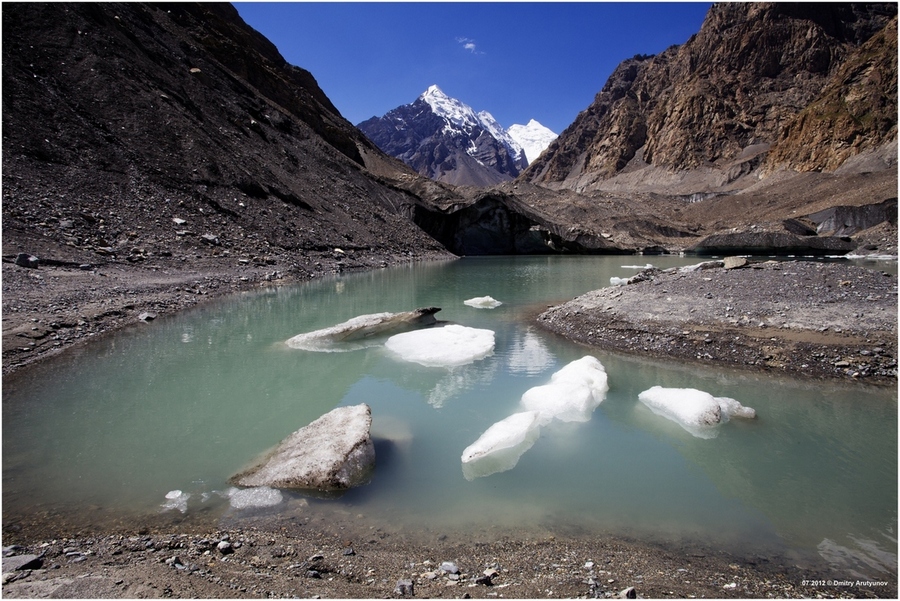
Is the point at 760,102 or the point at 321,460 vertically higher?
the point at 760,102

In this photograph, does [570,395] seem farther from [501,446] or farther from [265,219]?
[265,219]

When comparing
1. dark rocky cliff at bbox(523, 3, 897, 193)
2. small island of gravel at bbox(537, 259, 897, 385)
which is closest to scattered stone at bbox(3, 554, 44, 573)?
small island of gravel at bbox(537, 259, 897, 385)

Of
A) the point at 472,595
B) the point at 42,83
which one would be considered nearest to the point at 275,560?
the point at 472,595

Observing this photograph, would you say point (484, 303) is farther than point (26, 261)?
Yes

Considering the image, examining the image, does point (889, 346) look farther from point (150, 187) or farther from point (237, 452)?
point (150, 187)

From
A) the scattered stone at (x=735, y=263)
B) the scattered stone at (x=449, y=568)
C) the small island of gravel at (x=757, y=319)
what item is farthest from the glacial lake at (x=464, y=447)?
the scattered stone at (x=735, y=263)

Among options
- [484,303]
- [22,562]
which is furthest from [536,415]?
[484,303]

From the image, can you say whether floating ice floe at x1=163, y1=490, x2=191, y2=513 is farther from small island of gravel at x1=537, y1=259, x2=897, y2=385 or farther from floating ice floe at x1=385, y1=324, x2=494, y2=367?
small island of gravel at x1=537, y1=259, x2=897, y2=385
